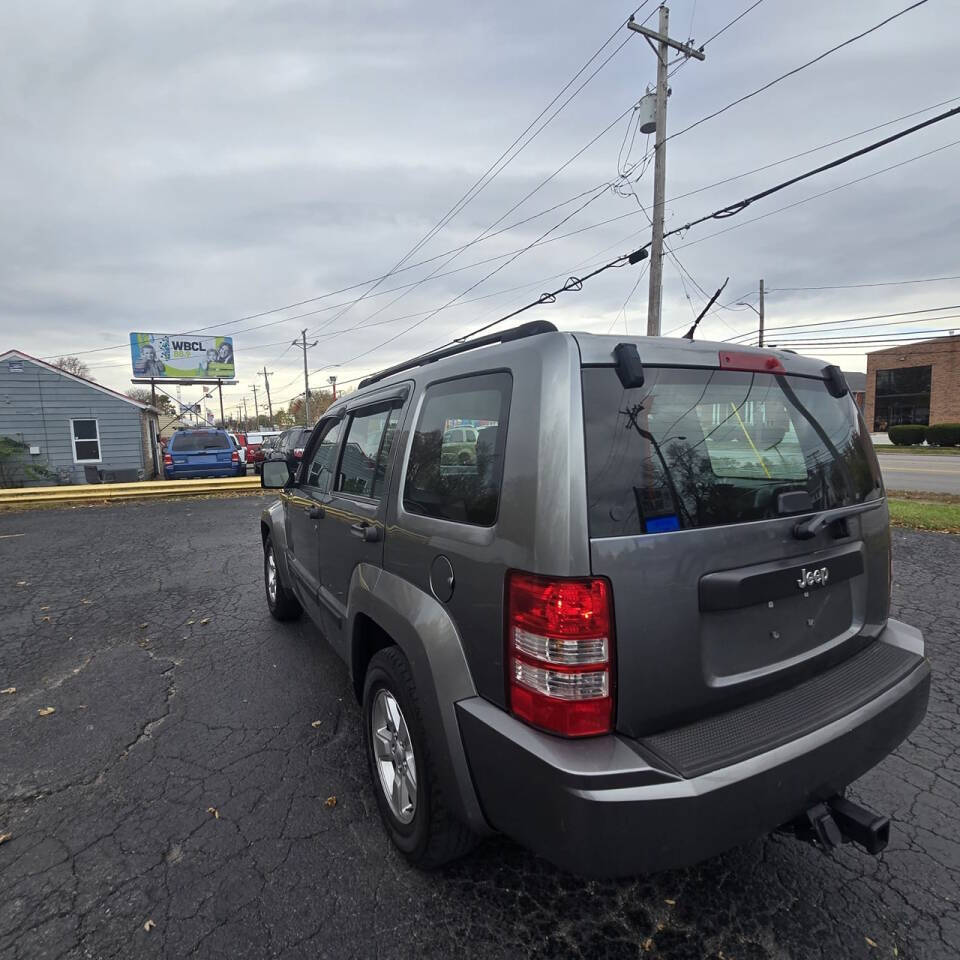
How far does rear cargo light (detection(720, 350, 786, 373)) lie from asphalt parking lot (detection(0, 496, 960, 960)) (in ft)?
6.17

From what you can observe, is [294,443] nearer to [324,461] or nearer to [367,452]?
[324,461]

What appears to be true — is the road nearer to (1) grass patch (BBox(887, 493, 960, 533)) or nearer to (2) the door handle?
(1) grass patch (BBox(887, 493, 960, 533))

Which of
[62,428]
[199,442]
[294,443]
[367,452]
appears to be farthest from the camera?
[62,428]

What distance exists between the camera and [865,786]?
255 cm

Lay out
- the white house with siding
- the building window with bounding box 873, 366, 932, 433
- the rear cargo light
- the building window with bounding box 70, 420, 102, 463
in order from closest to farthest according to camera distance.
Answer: the rear cargo light, the white house with siding, the building window with bounding box 70, 420, 102, 463, the building window with bounding box 873, 366, 932, 433

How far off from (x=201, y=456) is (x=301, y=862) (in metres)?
15.8

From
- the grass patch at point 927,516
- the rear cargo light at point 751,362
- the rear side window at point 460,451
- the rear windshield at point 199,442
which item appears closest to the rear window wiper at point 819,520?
the rear cargo light at point 751,362

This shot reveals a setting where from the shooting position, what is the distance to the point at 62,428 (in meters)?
19.2

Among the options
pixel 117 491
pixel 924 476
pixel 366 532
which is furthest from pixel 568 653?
pixel 924 476

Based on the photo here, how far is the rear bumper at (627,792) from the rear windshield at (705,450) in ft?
2.07

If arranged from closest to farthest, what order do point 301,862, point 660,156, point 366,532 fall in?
1. point 301,862
2. point 366,532
3. point 660,156

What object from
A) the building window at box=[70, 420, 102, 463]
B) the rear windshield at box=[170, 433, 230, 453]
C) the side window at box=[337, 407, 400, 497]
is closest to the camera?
the side window at box=[337, 407, 400, 497]

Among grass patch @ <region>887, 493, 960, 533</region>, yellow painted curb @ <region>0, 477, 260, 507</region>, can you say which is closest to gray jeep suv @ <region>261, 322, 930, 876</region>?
grass patch @ <region>887, 493, 960, 533</region>

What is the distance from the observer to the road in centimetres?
1381
